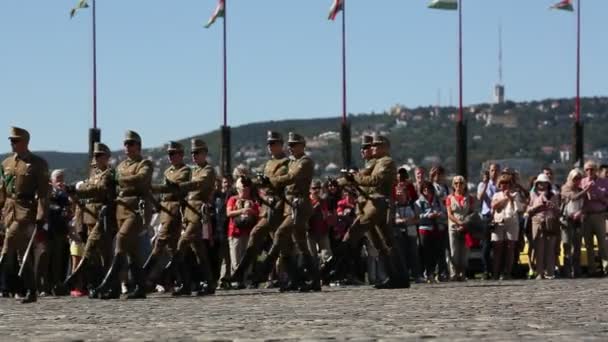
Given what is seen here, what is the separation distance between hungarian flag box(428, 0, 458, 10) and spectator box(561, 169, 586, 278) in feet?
73.6

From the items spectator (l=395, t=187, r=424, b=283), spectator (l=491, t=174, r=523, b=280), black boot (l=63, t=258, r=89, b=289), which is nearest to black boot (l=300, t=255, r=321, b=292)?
black boot (l=63, t=258, r=89, b=289)

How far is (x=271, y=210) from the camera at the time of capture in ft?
69.7

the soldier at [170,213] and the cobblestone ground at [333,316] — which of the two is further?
the soldier at [170,213]

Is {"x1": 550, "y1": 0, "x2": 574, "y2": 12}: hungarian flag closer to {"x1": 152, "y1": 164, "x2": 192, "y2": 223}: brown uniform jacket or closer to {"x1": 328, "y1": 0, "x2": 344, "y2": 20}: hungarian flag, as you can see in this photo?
{"x1": 328, "y1": 0, "x2": 344, "y2": 20}: hungarian flag

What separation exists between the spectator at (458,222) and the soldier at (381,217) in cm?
401

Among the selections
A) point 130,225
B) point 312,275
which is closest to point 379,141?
point 312,275

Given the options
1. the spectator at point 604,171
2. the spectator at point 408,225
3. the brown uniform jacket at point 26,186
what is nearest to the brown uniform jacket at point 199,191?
the brown uniform jacket at point 26,186

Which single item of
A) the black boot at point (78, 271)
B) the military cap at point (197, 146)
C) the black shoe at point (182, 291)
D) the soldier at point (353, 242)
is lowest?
the black shoe at point (182, 291)

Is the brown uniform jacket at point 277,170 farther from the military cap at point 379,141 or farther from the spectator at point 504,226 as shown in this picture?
the spectator at point 504,226

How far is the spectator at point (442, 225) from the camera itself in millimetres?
25531

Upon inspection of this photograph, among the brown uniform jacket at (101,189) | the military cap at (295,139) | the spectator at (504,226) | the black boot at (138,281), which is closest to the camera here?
the black boot at (138,281)

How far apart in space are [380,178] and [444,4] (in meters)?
29.1

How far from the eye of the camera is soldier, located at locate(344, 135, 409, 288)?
21234mm

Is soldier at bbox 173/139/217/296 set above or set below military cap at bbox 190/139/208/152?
below
